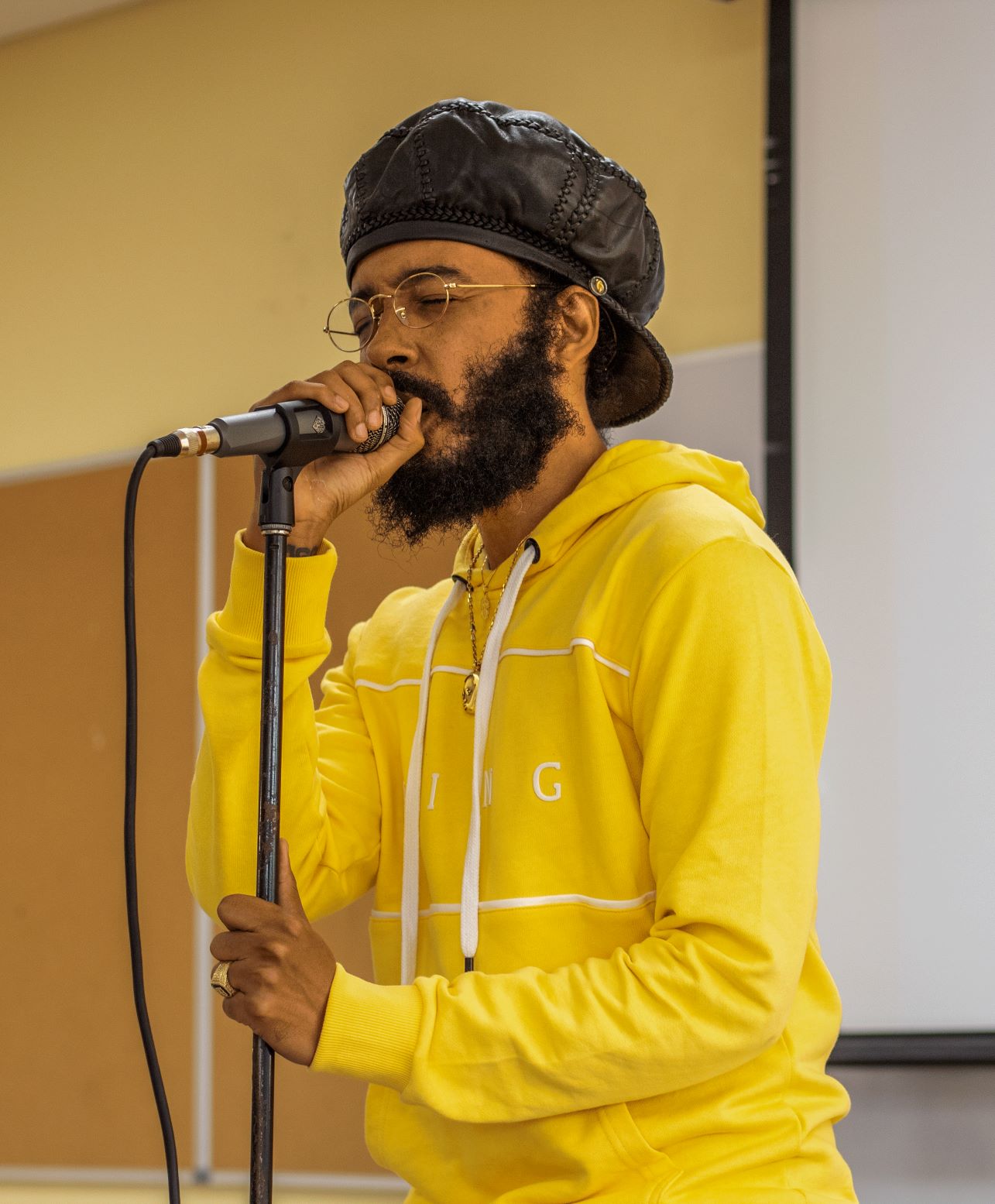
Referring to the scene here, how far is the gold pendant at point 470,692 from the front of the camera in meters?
1.70

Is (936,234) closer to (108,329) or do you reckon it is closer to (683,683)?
(683,683)

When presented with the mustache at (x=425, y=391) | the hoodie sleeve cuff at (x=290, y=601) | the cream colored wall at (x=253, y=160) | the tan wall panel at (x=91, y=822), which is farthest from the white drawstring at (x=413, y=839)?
the tan wall panel at (x=91, y=822)

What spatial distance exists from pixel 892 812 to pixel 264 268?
1.75m

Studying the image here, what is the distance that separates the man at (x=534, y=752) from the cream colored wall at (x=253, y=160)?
85 cm

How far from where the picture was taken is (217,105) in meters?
3.30

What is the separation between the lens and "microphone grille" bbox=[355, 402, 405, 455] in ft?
5.17

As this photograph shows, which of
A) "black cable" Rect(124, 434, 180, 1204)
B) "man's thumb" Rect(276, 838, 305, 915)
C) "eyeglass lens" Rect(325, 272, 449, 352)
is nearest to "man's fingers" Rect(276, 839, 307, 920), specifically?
"man's thumb" Rect(276, 838, 305, 915)

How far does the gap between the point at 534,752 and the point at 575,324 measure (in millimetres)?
579

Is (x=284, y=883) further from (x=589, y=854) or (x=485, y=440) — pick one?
(x=485, y=440)

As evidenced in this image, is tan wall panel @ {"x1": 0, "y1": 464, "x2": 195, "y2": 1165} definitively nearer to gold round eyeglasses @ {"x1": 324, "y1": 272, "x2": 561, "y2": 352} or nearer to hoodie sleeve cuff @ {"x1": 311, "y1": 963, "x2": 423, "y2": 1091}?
gold round eyeglasses @ {"x1": 324, "y1": 272, "x2": 561, "y2": 352}

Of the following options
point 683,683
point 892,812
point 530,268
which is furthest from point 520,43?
point 683,683

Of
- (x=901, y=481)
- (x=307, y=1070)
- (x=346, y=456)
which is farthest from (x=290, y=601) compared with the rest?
(x=307, y=1070)

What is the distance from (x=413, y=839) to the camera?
1.72 metres

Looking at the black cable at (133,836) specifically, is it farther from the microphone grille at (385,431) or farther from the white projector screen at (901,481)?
the white projector screen at (901,481)
